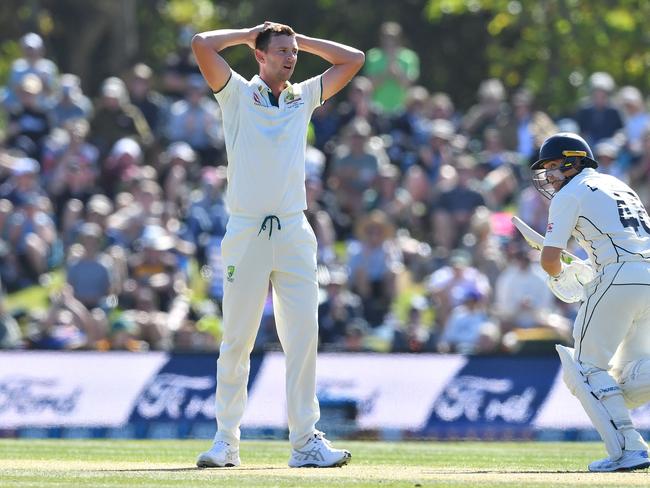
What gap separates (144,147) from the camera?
73.8 feet

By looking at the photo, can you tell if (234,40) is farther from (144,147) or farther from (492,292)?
(144,147)

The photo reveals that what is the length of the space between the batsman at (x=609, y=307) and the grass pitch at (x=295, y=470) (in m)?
0.35

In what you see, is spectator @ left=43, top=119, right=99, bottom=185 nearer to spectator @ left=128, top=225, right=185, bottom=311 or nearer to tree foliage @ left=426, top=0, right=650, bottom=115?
spectator @ left=128, top=225, right=185, bottom=311

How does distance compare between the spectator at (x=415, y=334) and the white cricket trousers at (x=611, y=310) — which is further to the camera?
the spectator at (x=415, y=334)

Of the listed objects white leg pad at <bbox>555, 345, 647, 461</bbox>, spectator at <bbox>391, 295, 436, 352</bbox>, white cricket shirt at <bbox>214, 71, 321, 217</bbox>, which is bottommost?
spectator at <bbox>391, 295, 436, 352</bbox>

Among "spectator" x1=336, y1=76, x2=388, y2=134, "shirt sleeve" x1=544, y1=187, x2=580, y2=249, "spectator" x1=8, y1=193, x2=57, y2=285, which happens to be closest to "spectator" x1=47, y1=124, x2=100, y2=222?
"spectator" x1=8, y1=193, x2=57, y2=285

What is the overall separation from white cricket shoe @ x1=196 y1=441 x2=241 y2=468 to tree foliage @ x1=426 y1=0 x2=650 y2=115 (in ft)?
60.6

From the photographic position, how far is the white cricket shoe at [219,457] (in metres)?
9.45

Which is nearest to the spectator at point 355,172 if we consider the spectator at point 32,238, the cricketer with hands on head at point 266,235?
the spectator at point 32,238

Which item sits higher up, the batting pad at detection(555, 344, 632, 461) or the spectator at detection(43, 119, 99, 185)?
the batting pad at detection(555, 344, 632, 461)

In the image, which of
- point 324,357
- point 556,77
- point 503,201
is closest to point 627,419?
point 324,357

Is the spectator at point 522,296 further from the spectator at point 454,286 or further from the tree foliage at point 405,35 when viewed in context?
the tree foliage at point 405,35

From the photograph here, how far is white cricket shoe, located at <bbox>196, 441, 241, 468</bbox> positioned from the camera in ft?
31.0

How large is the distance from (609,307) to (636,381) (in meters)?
0.49
